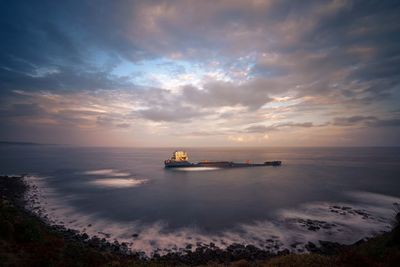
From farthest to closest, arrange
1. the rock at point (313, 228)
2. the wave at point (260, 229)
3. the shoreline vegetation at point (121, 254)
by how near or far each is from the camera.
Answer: the rock at point (313, 228) < the wave at point (260, 229) < the shoreline vegetation at point (121, 254)

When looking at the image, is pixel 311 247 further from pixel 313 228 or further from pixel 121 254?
pixel 121 254

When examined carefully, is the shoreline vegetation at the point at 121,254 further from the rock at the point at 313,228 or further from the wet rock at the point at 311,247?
the rock at the point at 313,228

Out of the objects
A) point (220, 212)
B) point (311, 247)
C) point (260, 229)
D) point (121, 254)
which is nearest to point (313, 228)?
point (311, 247)

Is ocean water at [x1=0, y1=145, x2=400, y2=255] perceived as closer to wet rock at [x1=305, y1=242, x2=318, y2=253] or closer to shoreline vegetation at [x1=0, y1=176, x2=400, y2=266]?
wet rock at [x1=305, y1=242, x2=318, y2=253]

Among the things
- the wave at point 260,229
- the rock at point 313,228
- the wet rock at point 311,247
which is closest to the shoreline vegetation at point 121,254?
the wet rock at point 311,247

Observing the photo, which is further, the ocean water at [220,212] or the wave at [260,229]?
the ocean water at [220,212]

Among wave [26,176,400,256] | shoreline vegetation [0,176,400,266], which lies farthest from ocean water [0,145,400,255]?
shoreline vegetation [0,176,400,266]

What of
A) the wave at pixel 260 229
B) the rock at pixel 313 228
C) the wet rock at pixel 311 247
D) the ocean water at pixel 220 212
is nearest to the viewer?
the wet rock at pixel 311 247

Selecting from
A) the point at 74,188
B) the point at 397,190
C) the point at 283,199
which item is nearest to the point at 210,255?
the point at 283,199

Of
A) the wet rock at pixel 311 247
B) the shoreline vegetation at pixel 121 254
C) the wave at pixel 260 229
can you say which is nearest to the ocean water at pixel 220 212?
the wave at pixel 260 229

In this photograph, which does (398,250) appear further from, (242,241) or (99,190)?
(99,190)

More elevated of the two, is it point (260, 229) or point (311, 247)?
point (311, 247)

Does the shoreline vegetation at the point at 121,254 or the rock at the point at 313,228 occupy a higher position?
the shoreline vegetation at the point at 121,254
